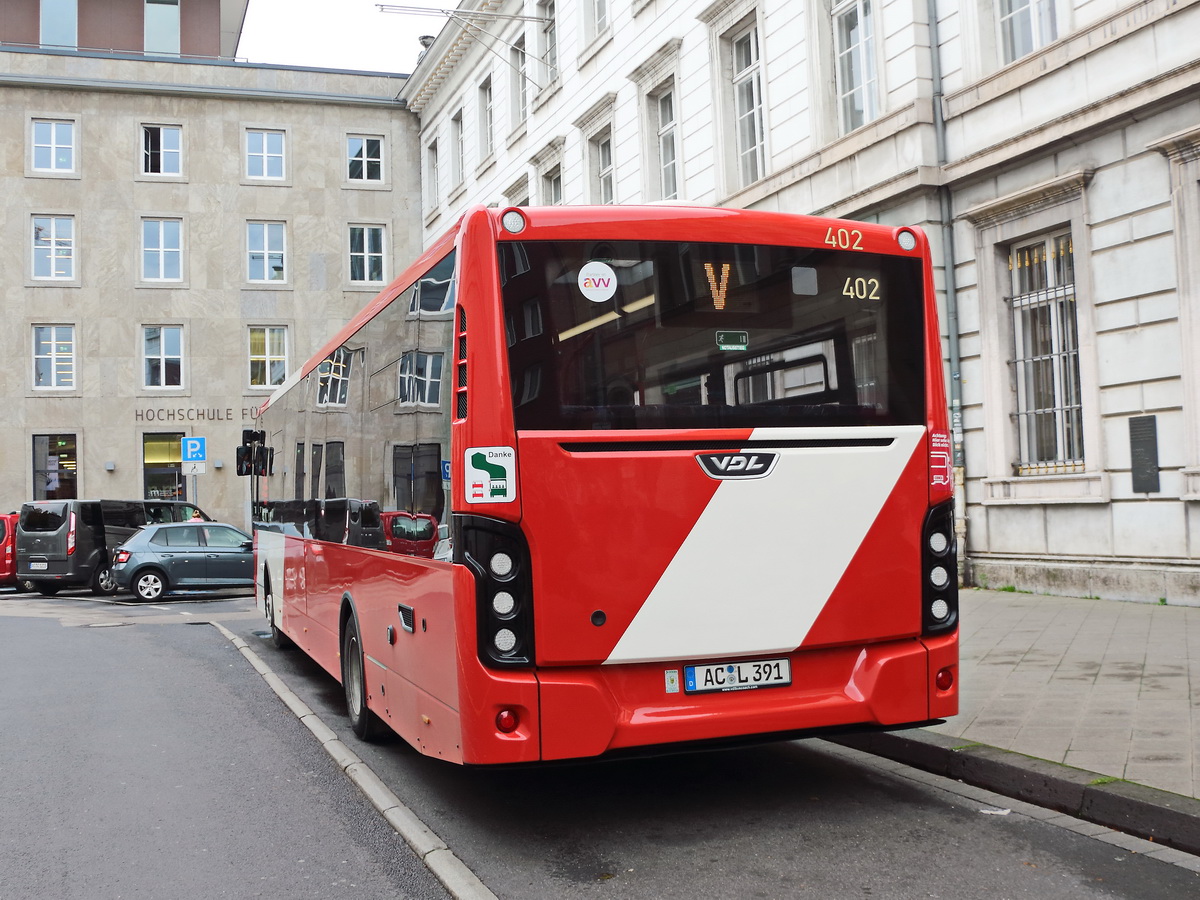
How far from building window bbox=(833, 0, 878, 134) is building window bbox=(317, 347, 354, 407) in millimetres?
10247

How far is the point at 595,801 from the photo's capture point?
19.7ft

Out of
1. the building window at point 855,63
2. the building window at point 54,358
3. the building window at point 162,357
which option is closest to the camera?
the building window at point 855,63

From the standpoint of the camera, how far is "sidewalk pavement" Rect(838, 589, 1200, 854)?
526 centimetres

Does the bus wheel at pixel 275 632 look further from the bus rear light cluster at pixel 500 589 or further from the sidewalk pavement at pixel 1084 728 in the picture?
the bus rear light cluster at pixel 500 589

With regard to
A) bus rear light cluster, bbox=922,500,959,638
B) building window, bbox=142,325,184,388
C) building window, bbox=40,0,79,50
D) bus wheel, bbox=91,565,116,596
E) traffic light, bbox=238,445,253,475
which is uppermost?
building window, bbox=40,0,79,50

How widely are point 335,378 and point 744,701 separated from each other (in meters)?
4.34

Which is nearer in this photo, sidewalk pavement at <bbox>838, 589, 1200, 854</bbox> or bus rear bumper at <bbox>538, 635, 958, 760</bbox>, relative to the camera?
bus rear bumper at <bbox>538, 635, 958, 760</bbox>

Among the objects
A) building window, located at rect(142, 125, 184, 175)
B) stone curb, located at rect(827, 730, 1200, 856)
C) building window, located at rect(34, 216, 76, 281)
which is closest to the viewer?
stone curb, located at rect(827, 730, 1200, 856)

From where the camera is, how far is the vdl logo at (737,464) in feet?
17.7

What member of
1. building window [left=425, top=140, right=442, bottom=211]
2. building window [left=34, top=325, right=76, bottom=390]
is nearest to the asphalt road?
building window [left=34, top=325, right=76, bottom=390]

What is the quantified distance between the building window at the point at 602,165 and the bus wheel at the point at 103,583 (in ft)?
39.2

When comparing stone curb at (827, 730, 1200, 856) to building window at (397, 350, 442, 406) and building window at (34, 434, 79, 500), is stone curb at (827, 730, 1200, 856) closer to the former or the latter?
building window at (397, 350, 442, 406)

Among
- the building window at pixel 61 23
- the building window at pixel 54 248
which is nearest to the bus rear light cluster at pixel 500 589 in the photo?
the building window at pixel 54 248

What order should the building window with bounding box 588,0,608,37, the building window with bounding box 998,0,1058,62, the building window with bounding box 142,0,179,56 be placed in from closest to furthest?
1. the building window with bounding box 998,0,1058,62
2. the building window with bounding box 588,0,608,37
3. the building window with bounding box 142,0,179,56
